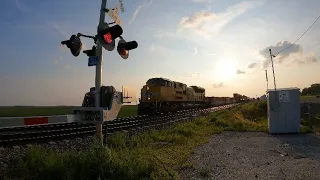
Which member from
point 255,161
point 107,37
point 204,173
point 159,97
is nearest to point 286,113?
point 255,161

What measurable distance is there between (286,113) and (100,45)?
1264 cm

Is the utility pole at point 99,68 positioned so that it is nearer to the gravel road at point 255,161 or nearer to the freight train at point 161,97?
the gravel road at point 255,161

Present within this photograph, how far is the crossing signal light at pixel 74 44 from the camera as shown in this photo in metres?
6.11

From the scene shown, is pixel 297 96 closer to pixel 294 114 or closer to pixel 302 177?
pixel 294 114

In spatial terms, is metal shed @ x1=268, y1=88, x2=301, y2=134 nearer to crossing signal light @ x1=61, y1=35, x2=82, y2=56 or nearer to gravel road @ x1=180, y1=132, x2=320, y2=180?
gravel road @ x1=180, y1=132, x2=320, y2=180

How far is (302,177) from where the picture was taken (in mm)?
6930

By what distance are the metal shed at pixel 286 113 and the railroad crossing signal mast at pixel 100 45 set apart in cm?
1174

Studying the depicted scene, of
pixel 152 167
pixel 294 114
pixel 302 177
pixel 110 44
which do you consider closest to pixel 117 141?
pixel 152 167

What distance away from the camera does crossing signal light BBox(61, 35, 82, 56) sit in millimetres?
6107

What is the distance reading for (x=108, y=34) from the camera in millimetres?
6223

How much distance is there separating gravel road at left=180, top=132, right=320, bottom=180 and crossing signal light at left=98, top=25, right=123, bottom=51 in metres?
3.23

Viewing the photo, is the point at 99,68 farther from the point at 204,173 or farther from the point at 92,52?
the point at 204,173

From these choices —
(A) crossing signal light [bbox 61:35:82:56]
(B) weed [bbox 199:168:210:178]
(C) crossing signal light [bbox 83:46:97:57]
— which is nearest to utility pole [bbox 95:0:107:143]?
(C) crossing signal light [bbox 83:46:97:57]

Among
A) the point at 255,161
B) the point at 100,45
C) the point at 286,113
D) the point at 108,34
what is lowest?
the point at 255,161
